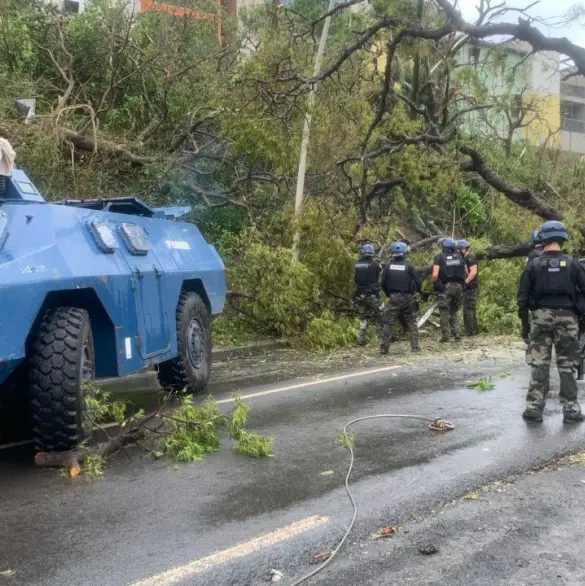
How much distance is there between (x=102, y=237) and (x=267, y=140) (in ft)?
26.3

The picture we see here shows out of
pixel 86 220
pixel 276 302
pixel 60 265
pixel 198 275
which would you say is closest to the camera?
pixel 60 265

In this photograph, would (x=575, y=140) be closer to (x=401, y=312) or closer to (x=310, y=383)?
(x=401, y=312)

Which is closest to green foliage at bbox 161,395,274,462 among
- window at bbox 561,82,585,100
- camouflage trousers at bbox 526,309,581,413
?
camouflage trousers at bbox 526,309,581,413

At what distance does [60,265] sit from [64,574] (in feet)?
8.26

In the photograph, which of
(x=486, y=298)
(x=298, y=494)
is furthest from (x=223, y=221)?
(x=298, y=494)

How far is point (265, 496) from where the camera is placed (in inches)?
193

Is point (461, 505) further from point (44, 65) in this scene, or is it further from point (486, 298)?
point (44, 65)

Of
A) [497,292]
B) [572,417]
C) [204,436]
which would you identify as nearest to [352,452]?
[204,436]

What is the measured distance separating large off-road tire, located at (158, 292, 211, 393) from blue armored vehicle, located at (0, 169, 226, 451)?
2 centimetres

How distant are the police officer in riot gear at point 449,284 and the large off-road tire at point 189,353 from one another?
6.36m

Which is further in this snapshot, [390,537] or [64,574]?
[390,537]

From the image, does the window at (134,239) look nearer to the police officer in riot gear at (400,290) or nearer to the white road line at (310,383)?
the white road line at (310,383)

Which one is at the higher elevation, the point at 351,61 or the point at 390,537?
the point at 351,61

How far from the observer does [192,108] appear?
1731cm
